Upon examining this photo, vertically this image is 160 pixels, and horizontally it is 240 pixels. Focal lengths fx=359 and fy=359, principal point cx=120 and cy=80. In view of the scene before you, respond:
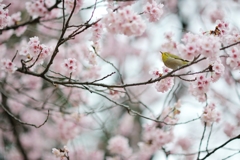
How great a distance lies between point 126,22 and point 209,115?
3.50ft

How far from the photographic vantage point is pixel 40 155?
5.59 m

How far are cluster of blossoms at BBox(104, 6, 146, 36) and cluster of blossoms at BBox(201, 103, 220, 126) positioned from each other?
0.99 metres

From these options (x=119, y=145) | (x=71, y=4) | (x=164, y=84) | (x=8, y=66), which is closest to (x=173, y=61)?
(x=164, y=84)

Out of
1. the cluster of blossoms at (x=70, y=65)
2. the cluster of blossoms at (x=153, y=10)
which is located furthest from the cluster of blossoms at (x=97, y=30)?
the cluster of blossoms at (x=153, y=10)

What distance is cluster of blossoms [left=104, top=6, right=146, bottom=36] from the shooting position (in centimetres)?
169

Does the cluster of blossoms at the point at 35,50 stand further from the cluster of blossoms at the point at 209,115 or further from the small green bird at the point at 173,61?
the cluster of blossoms at the point at 209,115

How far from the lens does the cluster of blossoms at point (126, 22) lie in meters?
1.69

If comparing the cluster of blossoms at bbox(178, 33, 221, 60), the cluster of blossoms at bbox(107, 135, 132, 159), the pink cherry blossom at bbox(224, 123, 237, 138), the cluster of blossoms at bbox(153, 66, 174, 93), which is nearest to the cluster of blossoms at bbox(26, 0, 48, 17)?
the cluster of blossoms at bbox(153, 66, 174, 93)

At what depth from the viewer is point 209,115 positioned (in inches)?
96.0

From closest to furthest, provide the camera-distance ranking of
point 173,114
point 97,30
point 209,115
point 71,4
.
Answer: point 97,30
point 71,4
point 209,115
point 173,114

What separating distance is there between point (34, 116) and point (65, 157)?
352 cm

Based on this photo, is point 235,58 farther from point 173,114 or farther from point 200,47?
point 173,114

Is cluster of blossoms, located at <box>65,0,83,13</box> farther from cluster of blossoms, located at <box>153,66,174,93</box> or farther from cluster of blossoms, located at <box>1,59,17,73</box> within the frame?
cluster of blossoms, located at <box>153,66,174,93</box>

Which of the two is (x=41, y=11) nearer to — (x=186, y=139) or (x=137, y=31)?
(x=137, y=31)
